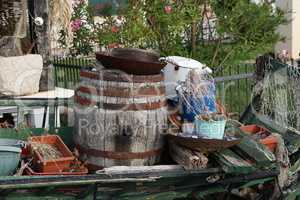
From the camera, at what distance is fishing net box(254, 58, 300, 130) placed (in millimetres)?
4387

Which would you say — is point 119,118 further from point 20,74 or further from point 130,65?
point 20,74

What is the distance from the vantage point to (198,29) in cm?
738

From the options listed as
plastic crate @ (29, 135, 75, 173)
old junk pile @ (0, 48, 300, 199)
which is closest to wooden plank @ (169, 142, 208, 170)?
old junk pile @ (0, 48, 300, 199)

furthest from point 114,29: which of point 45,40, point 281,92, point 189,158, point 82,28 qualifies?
point 189,158

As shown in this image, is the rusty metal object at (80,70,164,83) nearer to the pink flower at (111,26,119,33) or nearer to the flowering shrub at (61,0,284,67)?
the flowering shrub at (61,0,284,67)

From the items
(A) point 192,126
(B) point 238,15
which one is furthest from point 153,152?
(B) point 238,15

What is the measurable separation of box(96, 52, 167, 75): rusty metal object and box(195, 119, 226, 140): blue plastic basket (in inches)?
18.2

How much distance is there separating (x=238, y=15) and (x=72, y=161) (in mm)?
4121

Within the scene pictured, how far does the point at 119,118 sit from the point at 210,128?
1.96 ft

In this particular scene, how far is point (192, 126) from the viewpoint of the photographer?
3.63 meters

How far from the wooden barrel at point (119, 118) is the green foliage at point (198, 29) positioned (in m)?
2.93

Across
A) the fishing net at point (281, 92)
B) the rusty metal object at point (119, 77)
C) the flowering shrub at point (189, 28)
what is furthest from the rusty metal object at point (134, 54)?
the flowering shrub at point (189, 28)

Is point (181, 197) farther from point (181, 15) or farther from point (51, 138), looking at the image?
point (181, 15)

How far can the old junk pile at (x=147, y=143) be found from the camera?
3395mm
